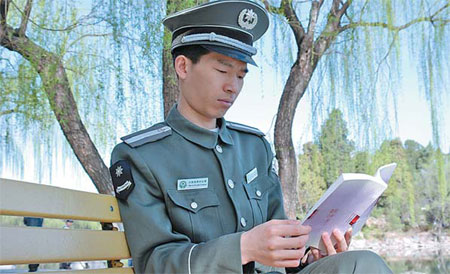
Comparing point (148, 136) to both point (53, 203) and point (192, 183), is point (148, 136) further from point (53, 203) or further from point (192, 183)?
point (53, 203)

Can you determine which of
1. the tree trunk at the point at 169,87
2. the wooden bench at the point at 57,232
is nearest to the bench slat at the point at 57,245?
the wooden bench at the point at 57,232

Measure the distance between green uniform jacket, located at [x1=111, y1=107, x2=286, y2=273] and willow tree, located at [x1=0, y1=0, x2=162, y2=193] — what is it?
2990 millimetres

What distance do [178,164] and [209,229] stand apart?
0.13 m

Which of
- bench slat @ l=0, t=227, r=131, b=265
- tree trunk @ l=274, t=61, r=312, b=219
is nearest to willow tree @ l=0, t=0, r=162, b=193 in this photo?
tree trunk @ l=274, t=61, r=312, b=219

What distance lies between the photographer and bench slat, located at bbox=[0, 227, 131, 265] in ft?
2.64

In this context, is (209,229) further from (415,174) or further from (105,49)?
(415,174)

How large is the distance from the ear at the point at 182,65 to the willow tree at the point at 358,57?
3320 mm

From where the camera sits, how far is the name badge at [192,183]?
104cm

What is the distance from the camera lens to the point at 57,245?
34.6 inches

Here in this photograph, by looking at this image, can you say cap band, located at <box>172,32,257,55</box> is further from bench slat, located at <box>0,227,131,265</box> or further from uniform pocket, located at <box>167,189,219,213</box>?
bench slat, located at <box>0,227,131,265</box>

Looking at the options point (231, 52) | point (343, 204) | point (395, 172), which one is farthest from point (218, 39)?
point (395, 172)

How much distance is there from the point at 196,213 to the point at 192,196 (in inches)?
1.2

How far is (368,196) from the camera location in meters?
1.00

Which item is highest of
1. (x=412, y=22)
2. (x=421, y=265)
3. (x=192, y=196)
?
(x=412, y=22)
